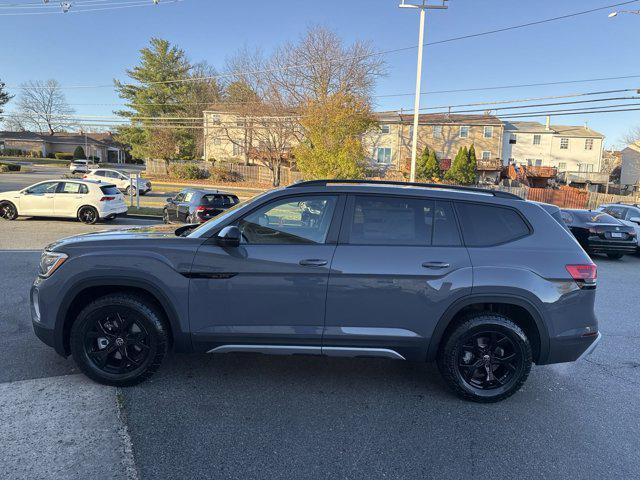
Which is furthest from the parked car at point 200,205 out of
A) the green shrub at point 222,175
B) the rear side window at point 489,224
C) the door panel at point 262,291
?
the green shrub at point 222,175

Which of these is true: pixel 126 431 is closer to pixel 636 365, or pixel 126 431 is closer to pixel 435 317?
pixel 435 317

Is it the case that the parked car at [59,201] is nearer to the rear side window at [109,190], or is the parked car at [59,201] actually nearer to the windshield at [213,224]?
the rear side window at [109,190]

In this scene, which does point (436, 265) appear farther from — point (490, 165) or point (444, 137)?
point (444, 137)

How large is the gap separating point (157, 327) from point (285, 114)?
37.9 metres

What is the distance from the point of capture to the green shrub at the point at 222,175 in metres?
44.3

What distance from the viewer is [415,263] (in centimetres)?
344

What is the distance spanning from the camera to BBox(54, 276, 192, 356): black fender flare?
3461mm

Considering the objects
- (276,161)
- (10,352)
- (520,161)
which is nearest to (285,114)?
(276,161)

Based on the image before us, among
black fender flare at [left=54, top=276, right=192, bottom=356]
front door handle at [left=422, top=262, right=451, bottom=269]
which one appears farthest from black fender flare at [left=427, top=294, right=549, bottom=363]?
black fender flare at [left=54, top=276, right=192, bottom=356]

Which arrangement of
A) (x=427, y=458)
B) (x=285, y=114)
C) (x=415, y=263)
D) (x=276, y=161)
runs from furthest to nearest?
(x=276, y=161) < (x=285, y=114) < (x=415, y=263) < (x=427, y=458)

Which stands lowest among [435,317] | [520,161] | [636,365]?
[636,365]

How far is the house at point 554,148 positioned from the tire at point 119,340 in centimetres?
5267

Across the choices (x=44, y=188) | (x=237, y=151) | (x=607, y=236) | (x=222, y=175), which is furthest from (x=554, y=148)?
(x=44, y=188)

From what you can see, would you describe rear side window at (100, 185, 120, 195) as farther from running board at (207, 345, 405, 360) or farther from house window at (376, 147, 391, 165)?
house window at (376, 147, 391, 165)
